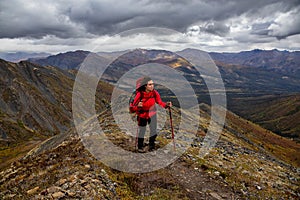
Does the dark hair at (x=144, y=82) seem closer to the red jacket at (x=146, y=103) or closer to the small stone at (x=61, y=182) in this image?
the red jacket at (x=146, y=103)

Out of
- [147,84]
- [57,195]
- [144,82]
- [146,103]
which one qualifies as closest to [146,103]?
[146,103]

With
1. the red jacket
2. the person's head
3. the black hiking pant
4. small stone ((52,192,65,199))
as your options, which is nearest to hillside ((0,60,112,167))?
the black hiking pant

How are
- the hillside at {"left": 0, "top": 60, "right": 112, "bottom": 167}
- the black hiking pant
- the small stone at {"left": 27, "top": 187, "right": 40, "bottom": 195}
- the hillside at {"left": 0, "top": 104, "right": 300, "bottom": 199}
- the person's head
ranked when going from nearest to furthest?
the small stone at {"left": 27, "top": 187, "right": 40, "bottom": 195}, the hillside at {"left": 0, "top": 104, "right": 300, "bottom": 199}, the person's head, the black hiking pant, the hillside at {"left": 0, "top": 60, "right": 112, "bottom": 167}

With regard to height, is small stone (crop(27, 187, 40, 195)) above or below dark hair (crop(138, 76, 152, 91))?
below

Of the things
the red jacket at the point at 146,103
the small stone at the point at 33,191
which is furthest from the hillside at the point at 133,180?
the red jacket at the point at 146,103

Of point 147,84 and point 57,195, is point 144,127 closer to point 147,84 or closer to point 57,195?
point 147,84

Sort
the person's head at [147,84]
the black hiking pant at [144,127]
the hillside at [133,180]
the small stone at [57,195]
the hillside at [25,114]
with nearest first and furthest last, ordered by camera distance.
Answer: the small stone at [57,195]
the hillside at [133,180]
the person's head at [147,84]
the black hiking pant at [144,127]
the hillside at [25,114]

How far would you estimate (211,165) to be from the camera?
17.5 meters

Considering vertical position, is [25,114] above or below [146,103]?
below

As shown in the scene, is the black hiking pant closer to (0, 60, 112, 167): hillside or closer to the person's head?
the person's head

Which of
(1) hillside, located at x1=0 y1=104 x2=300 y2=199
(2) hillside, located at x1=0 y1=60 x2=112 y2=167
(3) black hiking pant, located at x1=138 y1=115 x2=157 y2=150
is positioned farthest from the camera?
(2) hillside, located at x1=0 y1=60 x2=112 y2=167

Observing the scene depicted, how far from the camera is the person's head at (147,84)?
15.6 m

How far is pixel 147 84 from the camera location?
15.7 metres

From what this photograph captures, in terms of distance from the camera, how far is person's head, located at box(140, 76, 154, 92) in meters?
15.6
